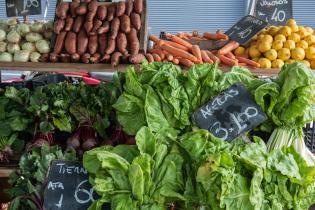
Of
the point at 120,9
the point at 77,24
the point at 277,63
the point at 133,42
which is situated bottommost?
the point at 277,63

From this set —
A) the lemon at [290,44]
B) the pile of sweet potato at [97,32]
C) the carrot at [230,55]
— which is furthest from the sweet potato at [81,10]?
the lemon at [290,44]

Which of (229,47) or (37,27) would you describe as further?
(229,47)

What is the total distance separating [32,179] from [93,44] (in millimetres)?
1429

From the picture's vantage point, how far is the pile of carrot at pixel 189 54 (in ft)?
10.5

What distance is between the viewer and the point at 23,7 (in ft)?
11.8

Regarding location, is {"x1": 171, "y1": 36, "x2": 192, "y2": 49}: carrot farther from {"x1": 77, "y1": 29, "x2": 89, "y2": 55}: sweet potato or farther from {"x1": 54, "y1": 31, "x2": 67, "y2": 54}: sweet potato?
{"x1": 54, "y1": 31, "x2": 67, "y2": 54}: sweet potato

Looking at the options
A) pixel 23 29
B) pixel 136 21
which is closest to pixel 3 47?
pixel 23 29

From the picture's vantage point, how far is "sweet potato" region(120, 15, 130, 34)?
2.97m

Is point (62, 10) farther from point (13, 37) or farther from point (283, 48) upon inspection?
point (283, 48)

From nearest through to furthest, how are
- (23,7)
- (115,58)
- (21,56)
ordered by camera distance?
1. (115,58)
2. (21,56)
3. (23,7)

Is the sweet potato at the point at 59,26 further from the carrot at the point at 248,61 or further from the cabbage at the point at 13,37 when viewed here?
the carrot at the point at 248,61

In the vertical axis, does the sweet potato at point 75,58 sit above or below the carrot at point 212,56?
above

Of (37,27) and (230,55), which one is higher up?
A: (37,27)

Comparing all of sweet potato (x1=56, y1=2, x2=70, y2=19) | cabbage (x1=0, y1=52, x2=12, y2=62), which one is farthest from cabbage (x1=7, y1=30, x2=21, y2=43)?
sweet potato (x1=56, y1=2, x2=70, y2=19)
